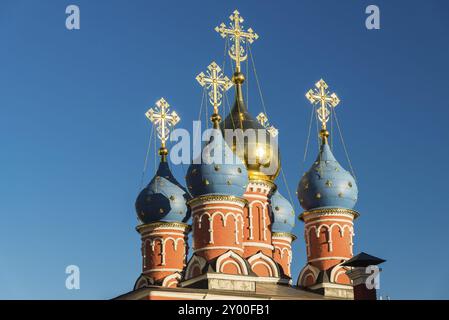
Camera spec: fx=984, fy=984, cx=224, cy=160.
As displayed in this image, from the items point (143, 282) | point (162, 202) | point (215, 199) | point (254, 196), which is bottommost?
point (143, 282)

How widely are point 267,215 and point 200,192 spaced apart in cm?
337

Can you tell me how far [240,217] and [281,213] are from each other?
4887mm

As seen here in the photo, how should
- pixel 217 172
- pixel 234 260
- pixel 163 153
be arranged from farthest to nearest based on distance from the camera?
pixel 163 153 < pixel 217 172 < pixel 234 260

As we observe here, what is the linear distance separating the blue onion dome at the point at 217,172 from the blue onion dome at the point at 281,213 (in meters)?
4.48

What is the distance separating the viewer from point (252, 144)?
102ft

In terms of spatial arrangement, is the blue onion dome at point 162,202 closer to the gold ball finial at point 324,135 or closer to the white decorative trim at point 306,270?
the white decorative trim at point 306,270

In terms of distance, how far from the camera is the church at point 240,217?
27.9m

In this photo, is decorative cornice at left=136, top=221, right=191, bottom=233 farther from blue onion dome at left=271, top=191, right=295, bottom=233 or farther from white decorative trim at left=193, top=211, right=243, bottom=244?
white decorative trim at left=193, top=211, right=243, bottom=244

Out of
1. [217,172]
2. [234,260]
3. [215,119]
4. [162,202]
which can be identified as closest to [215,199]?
[217,172]

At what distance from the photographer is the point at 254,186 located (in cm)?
3134

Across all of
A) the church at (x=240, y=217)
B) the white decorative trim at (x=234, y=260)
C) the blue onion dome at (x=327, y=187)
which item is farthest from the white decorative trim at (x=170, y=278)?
the blue onion dome at (x=327, y=187)

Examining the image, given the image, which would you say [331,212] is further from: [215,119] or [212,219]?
[215,119]
